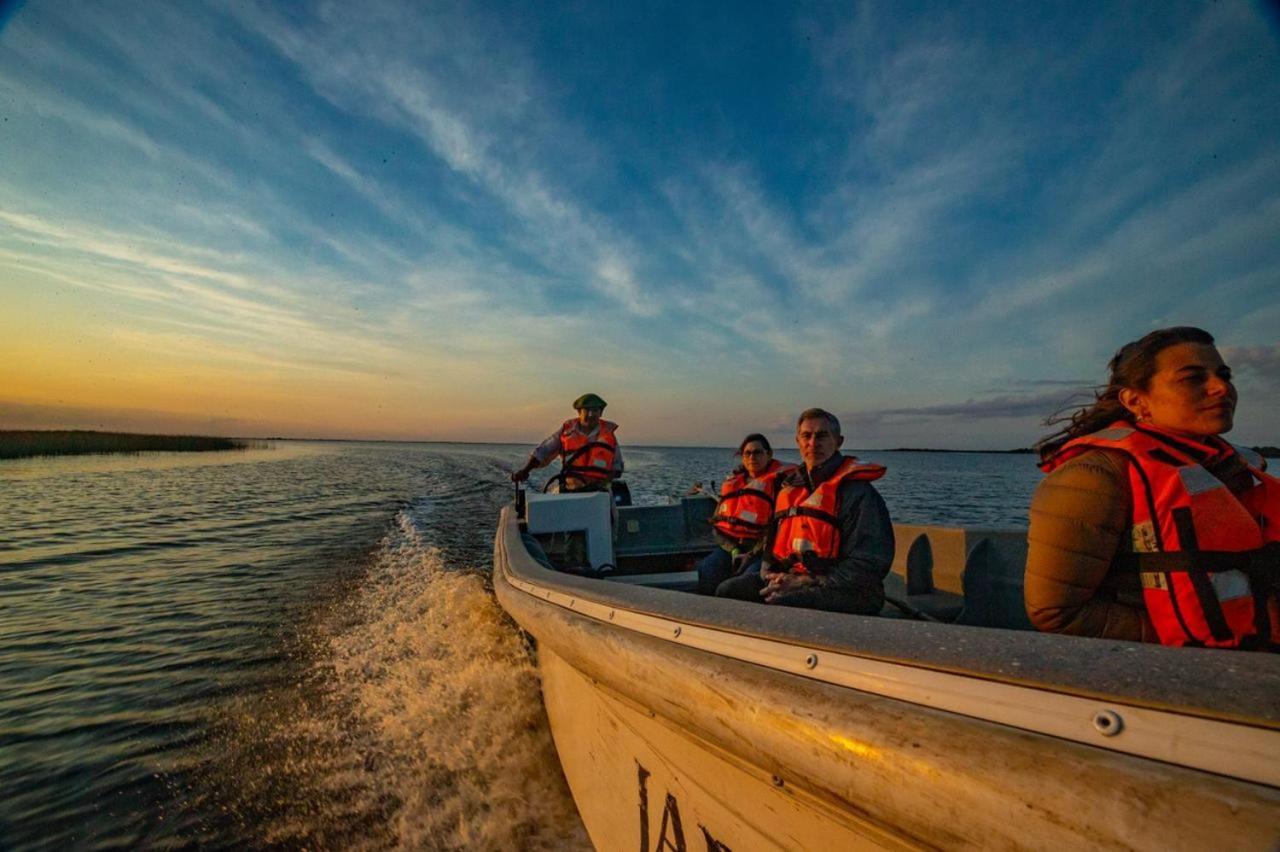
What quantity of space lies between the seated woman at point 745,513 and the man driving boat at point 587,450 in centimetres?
191

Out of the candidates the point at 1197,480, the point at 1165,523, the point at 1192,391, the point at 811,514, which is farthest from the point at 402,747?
the point at 1192,391

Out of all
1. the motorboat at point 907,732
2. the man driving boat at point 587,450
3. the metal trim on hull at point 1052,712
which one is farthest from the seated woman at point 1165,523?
the man driving boat at point 587,450

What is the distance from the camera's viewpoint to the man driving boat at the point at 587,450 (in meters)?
5.80

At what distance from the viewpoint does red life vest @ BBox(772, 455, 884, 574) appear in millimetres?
2576

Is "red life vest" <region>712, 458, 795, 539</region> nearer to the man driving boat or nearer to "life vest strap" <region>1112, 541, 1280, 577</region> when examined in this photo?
the man driving boat

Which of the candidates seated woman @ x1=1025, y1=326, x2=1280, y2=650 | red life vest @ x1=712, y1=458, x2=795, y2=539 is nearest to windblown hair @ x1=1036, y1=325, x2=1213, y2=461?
seated woman @ x1=1025, y1=326, x2=1280, y2=650

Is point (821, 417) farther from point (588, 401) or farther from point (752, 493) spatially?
point (588, 401)

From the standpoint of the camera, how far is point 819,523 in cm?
261

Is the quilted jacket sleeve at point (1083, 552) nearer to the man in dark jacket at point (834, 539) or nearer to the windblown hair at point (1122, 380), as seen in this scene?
the windblown hair at point (1122, 380)

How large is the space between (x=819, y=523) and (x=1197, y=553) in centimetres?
141

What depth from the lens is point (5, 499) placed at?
13.8 meters

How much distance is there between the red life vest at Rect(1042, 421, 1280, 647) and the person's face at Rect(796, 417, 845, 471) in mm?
1421

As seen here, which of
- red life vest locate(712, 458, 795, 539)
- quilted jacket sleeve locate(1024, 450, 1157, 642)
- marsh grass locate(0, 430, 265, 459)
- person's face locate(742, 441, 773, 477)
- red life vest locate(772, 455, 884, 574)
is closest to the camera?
quilted jacket sleeve locate(1024, 450, 1157, 642)

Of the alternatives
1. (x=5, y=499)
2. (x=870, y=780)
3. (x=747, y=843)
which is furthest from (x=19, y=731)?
(x=5, y=499)
